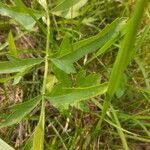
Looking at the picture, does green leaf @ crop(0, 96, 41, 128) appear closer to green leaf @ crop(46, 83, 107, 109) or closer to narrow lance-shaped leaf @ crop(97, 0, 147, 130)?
green leaf @ crop(46, 83, 107, 109)

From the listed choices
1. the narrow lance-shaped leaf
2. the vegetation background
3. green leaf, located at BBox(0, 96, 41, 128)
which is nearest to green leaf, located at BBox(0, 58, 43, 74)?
the vegetation background

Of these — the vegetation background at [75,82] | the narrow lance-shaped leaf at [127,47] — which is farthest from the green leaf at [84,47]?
the narrow lance-shaped leaf at [127,47]

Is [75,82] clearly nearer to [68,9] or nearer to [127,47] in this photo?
[68,9]

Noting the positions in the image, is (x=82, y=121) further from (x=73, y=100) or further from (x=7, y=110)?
(x=73, y=100)

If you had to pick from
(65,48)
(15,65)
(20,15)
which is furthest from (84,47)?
(20,15)

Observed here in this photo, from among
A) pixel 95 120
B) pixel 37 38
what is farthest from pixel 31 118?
pixel 37 38

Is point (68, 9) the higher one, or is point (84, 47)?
point (68, 9)
